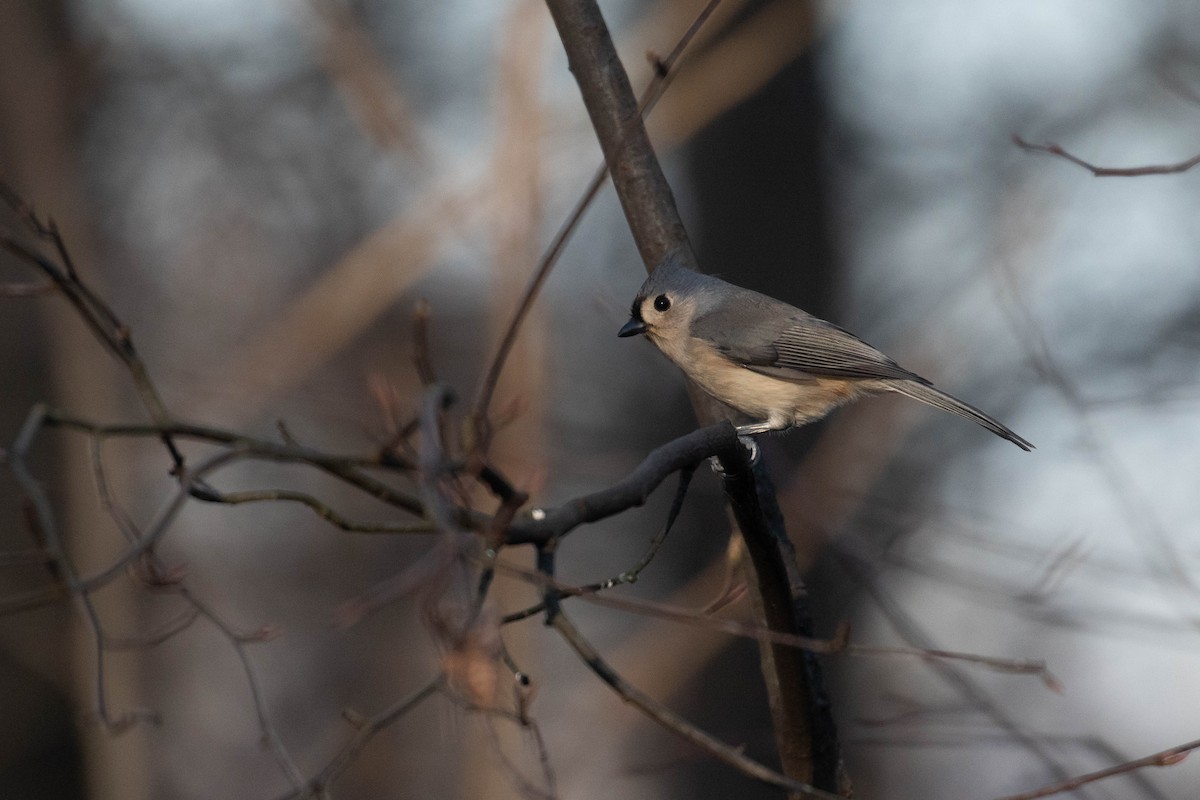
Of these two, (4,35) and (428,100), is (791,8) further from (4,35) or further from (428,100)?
(4,35)

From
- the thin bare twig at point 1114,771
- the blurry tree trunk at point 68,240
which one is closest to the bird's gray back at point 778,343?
the thin bare twig at point 1114,771

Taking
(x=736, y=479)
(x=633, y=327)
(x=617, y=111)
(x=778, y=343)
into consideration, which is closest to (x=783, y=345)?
(x=778, y=343)

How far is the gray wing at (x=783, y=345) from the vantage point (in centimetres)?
269

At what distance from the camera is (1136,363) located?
436 cm

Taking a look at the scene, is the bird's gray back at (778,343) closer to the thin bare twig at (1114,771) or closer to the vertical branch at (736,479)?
the vertical branch at (736,479)

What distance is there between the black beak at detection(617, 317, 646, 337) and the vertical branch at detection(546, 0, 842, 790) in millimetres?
225

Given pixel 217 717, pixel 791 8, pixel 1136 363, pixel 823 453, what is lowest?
pixel 217 717

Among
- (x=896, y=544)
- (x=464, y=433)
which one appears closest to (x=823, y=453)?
(x=896, y=544)

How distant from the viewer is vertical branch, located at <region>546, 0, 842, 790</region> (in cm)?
183

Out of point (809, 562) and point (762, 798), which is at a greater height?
point (809, 562)

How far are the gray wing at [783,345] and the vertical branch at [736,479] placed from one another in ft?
0.59

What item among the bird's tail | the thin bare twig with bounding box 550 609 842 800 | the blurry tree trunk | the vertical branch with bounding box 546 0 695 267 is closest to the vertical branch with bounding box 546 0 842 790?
the vertical branch with bounding box 546 0 695 267

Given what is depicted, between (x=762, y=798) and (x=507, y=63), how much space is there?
3842mm

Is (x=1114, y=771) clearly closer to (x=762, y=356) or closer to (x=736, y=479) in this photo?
(x=736, y=479)
